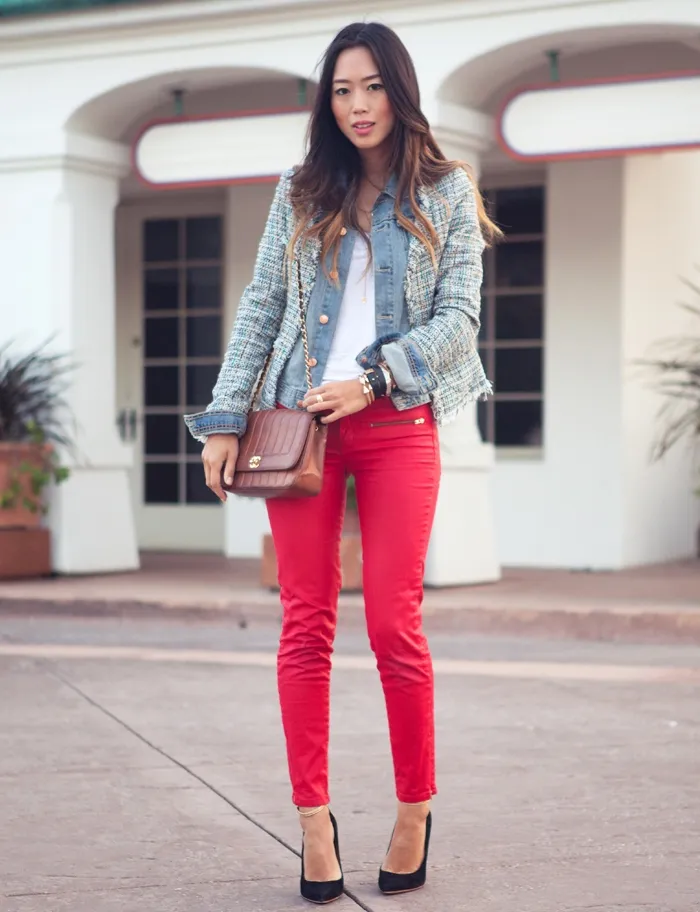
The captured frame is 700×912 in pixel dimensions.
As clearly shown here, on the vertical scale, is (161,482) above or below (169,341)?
below

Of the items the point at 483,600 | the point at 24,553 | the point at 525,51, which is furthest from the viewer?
the point at 24,553

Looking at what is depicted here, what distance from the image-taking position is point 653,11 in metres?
9.06

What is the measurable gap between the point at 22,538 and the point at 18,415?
2.59ft

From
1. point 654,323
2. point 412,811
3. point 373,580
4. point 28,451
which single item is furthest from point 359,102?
point 654,323

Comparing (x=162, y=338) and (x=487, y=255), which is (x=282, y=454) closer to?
(x=487, y=255)

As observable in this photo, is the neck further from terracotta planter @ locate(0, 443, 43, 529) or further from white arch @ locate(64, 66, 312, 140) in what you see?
terracotta planter @ locate(0, 443, 43, 529)

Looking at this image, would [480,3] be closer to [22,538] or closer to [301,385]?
[22,538]

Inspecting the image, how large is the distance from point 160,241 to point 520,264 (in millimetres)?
3163

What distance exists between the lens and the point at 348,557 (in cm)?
973

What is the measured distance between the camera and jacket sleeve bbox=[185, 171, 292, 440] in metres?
3.91

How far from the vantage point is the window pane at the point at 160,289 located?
13359 mm

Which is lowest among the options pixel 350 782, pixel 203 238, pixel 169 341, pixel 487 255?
pixel 350 782

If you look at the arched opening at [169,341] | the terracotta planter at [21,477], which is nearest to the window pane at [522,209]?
the arched opening at [169,341]

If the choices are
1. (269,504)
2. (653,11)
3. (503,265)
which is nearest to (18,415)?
(503,265)
